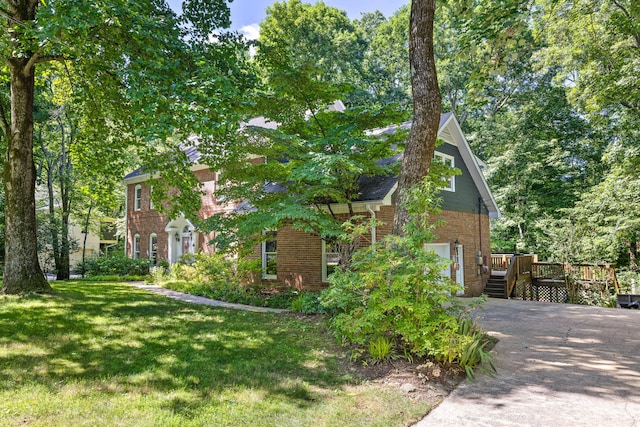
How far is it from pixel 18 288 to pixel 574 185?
25527 millimetres

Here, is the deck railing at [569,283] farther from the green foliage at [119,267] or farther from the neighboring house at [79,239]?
the neighboring house at [79,239]

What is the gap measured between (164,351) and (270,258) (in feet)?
25.5

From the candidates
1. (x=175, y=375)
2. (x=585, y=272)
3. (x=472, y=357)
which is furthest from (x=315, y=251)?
(x=585, y=272)

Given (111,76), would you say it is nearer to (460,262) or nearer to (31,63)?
(31,63)

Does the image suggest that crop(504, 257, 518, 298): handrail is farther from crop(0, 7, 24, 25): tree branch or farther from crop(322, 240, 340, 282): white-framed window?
crop(0, 7, 24, 25): tree branch

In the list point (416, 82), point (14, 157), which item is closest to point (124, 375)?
point (416, 82)

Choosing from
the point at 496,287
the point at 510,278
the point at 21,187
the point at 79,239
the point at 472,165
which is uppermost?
the point at 472,165

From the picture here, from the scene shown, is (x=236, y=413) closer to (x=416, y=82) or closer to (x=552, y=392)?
(x=552, y=392)

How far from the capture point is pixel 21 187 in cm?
909

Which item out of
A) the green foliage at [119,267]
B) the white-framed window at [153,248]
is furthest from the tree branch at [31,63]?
the white-framed window at [153,248]

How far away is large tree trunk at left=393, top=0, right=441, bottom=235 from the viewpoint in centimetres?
673

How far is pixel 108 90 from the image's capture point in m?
10.3

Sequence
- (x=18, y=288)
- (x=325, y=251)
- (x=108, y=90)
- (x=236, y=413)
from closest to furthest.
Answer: (x=236, y=413) → (x=18, y=288) → (x=108, y=90) → (x=325, y=251)

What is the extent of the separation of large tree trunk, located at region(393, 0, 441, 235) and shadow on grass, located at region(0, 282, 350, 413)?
9.74ft
